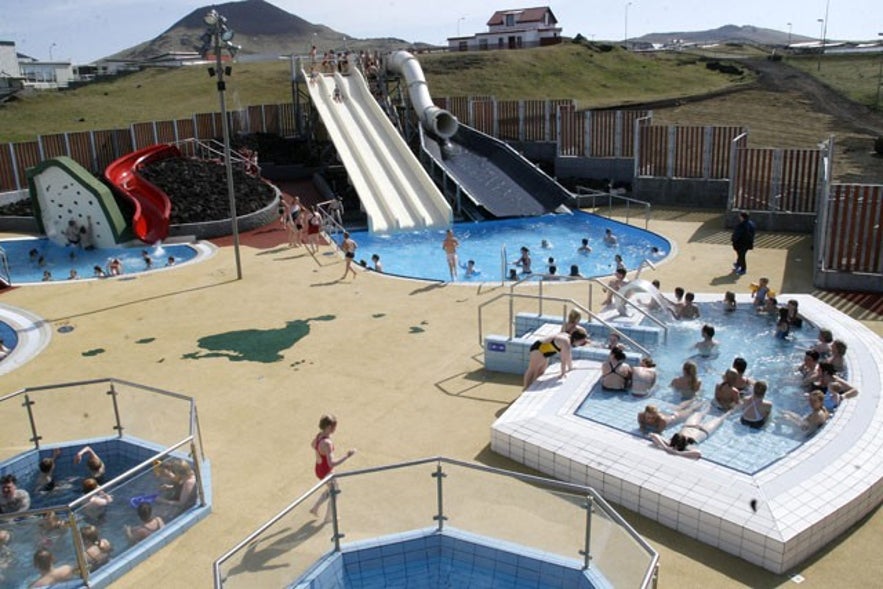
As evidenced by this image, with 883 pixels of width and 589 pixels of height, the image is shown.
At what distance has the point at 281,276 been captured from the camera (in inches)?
657

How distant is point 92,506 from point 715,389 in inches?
304

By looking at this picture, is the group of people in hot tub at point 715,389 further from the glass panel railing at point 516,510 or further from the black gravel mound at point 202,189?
the black gravel mound at point 202,189

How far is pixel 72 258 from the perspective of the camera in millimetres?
19828

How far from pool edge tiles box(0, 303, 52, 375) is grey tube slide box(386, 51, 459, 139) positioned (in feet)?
51.1

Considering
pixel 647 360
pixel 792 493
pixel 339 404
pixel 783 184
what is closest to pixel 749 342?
pixel 647 360

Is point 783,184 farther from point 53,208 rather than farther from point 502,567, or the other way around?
point 53,208

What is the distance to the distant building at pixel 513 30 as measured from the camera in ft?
270

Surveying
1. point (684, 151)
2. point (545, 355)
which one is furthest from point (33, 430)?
point (684, 151)

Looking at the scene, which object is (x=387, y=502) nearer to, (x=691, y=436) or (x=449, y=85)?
(x=691, y=436)

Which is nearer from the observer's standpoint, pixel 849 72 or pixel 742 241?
pixel 742 241

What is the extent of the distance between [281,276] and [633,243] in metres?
9.82

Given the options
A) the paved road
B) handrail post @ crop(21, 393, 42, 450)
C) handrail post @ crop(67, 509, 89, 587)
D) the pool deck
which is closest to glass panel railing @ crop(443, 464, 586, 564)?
the pool deck

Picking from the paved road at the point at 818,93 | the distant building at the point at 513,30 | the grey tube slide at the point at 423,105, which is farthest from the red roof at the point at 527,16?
the grey tube slide at the point at 423,105

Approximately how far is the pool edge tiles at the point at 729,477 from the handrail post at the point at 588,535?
1548 mm
